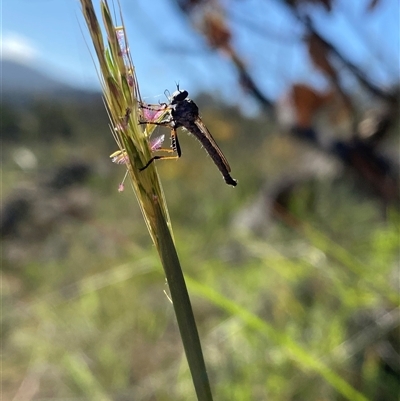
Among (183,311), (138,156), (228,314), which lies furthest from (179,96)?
(228,314)

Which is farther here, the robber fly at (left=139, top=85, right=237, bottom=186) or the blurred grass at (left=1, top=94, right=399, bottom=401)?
the blurred grass at (left=1, top=94, right=399, bottom=401)

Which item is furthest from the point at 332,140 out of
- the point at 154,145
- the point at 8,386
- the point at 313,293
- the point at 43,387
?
the point at 154,145

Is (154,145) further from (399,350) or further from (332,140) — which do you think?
(332,140)

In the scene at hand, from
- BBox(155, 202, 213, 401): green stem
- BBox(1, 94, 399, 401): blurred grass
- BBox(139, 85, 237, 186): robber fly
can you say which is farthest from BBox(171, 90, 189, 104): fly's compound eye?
BBox(155, 202, 213, 401): green stem

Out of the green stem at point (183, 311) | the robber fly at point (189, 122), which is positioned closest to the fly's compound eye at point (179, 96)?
the robber fly at point (189, 122)

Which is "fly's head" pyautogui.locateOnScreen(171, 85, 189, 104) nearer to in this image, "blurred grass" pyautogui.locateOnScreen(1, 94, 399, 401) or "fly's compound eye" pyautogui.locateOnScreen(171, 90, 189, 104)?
"fly's compound eye" pyautogui.locateOnScreen(171, 90, 189, 104)

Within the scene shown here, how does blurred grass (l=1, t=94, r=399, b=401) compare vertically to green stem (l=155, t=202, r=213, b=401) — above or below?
above
